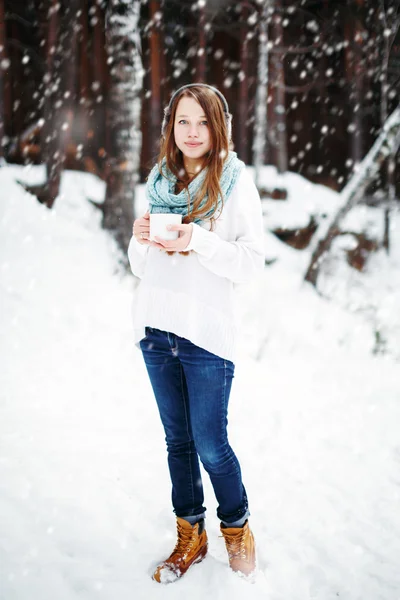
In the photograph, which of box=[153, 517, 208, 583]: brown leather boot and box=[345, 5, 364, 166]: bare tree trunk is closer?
box=[153, 517, 208, 583]: brown leather boot

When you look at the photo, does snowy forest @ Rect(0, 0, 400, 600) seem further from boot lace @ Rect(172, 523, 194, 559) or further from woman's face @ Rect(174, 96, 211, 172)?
woman's face @ Rect(174, 96, 211, 172)

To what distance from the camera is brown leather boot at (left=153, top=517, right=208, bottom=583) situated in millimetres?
2311

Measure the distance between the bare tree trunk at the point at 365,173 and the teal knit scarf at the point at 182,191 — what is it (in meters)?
5.70

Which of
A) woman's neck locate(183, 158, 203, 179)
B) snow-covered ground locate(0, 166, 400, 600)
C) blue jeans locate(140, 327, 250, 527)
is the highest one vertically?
woman's neck locate(183, 158, 203, 179)

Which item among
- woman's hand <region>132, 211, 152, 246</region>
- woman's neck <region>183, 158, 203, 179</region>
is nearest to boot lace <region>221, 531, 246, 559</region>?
woman's hand <region>132, 211, 152, 246</region>

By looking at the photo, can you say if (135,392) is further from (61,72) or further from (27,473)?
(61,72)

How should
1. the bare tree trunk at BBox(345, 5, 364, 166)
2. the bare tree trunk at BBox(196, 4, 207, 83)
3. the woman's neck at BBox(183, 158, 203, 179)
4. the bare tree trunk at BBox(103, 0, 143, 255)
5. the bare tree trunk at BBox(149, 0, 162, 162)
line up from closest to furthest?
the woman's neck at BBox(183, 158, 203, 179) → the bare tree trunk at BBox(103, 0, 143, 255) → the bare tree trunk at BBox(345, 5, 364, 166) → the bare tree trunk at BBox(149, 0, 162, 162) → the bare tree trunk at BBox(196, 4, 207, 83)

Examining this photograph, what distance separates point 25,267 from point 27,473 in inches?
142

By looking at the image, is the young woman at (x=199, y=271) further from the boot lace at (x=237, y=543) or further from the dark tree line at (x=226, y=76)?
the dark tree line at (x=226, y=76)

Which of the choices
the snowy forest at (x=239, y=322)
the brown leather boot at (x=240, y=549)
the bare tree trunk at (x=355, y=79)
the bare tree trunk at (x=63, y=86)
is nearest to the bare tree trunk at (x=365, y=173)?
the snowy forest at (x=239, y=322)

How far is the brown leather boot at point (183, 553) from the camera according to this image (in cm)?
231

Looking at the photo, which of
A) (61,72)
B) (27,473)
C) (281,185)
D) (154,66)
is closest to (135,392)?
(27,473)

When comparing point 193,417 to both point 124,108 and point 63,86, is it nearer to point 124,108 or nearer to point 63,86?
point 124,108

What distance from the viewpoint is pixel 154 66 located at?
38.6 feet
